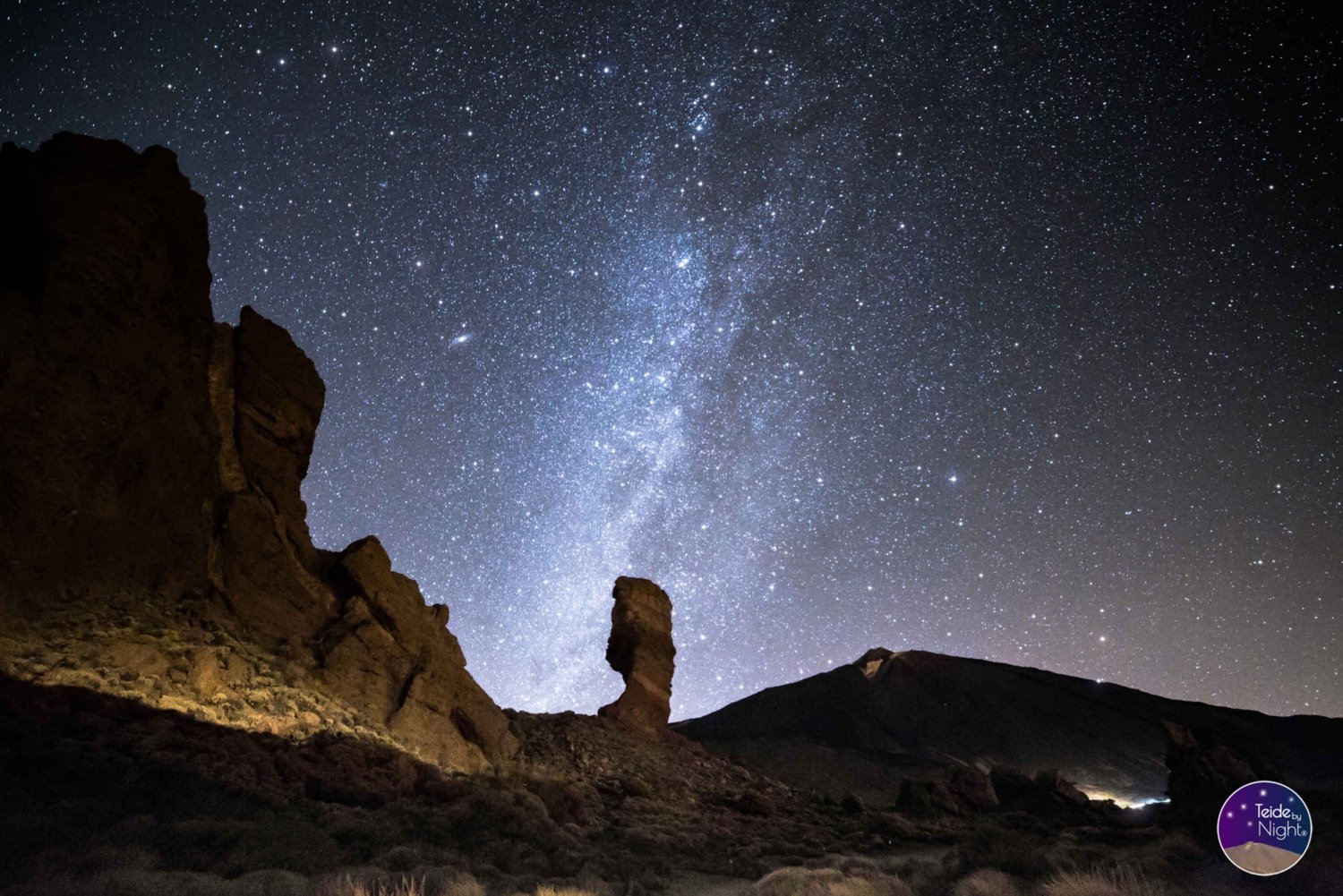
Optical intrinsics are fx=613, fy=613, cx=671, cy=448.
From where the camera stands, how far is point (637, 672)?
35969 mm

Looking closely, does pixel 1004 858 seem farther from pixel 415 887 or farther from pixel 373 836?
pixel 373 836

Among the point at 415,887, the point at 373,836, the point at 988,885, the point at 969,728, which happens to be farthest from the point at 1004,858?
the point at 969,728

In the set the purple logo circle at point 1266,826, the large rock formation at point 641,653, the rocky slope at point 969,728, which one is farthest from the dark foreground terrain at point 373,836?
the rocky slope at point 969,728

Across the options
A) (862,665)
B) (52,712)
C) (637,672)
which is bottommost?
(52,712)

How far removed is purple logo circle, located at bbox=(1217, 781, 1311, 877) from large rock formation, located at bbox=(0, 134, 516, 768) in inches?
726

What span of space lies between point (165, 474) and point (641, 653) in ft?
85.5

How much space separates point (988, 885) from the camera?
7074mm

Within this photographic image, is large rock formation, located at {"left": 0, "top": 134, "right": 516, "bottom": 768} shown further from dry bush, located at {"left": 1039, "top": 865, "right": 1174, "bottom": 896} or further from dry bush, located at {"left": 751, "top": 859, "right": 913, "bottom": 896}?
dry bush, located at {"left": 1039, "top": 865, "right": 1174, "bottom": 896}

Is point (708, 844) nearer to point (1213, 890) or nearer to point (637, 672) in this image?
point (1213, 890)

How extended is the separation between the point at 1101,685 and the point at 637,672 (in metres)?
74.9

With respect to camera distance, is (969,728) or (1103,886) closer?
(1103,886)

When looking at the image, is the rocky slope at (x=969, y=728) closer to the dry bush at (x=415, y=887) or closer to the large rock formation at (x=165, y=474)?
the large rock formation at (x=165, y=474)

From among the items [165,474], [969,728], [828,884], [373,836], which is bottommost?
[828,884]

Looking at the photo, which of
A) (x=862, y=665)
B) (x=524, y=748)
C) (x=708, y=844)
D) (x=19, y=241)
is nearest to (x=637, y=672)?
(x=524, y=748)
